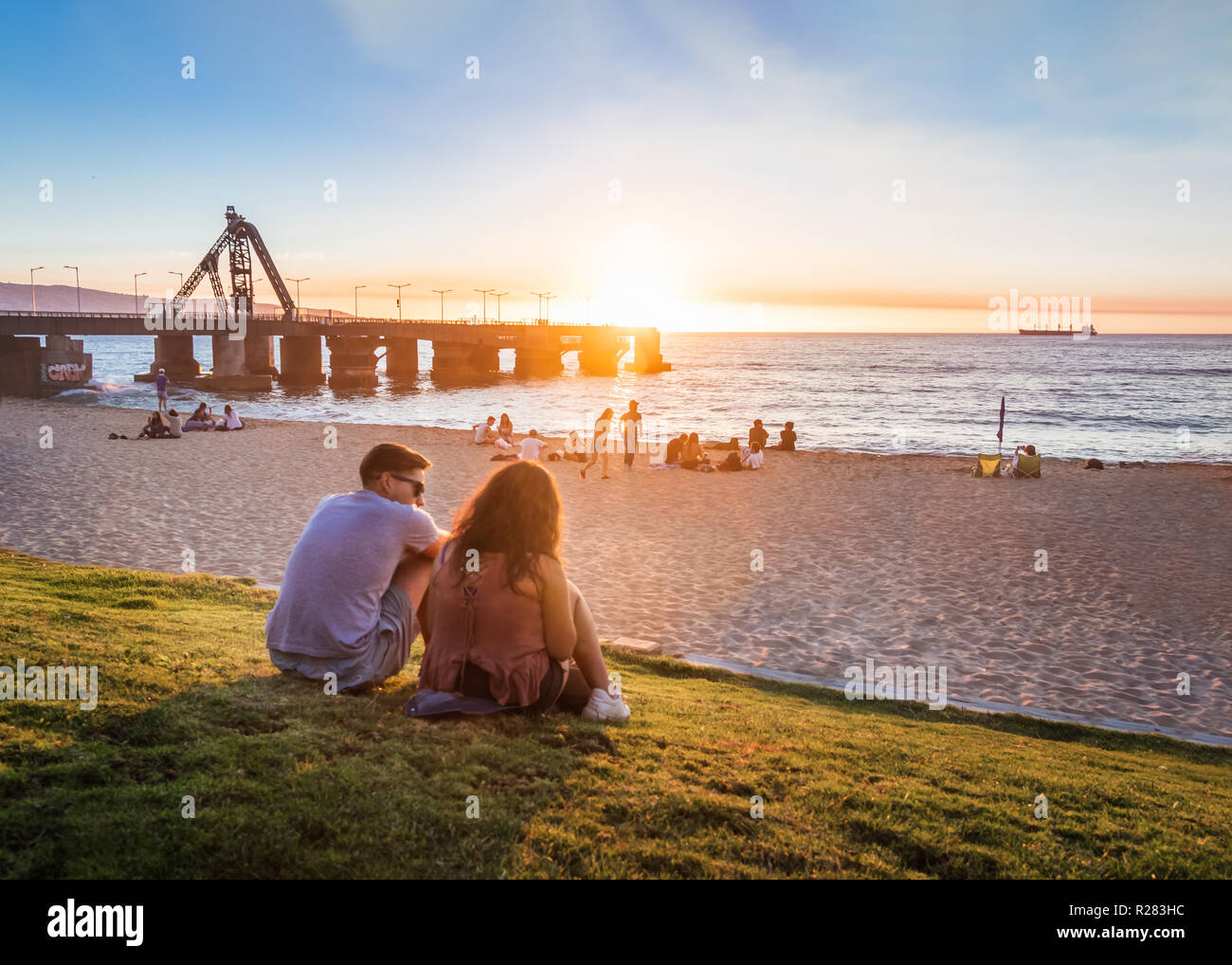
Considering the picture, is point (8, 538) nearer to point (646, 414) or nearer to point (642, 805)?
point (642, 805)

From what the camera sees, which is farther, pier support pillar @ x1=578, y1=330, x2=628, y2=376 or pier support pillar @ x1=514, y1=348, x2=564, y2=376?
pier support pillar @ x1=578, y1=330, x2=628, y2=376

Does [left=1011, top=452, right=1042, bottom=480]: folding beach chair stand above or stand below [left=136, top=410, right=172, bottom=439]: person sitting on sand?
below

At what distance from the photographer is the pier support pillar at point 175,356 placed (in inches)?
3017

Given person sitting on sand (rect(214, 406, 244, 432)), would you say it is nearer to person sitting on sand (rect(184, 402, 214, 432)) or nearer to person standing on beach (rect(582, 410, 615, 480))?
person sitting on sand (rect(184, 402, 214, 432))

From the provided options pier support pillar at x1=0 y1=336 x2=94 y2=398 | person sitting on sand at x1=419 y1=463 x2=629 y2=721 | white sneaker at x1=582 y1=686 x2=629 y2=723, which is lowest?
white sneaker at x1=582 y1=686 x2=629 y2=723

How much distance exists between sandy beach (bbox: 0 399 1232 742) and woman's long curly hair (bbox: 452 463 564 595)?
4.54 m

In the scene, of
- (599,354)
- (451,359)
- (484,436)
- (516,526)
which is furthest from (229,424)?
(599,354)

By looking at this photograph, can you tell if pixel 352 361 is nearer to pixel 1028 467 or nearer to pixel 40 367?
pixel 40 367

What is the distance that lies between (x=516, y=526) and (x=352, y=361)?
8449 centimetres

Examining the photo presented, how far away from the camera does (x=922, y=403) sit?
204 feet

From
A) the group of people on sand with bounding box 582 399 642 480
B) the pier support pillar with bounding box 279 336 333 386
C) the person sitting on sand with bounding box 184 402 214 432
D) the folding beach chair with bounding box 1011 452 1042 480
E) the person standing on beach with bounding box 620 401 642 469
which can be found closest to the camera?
the group of people on sand with bounding box 582 399 642 480

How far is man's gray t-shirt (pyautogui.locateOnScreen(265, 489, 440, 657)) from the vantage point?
15.2ft

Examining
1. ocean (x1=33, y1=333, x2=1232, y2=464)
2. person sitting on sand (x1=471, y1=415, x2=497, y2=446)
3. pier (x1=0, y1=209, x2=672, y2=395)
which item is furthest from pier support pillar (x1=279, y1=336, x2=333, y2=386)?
person sitting on sand (x1=471, y1=415, x2=497, y2=446)
